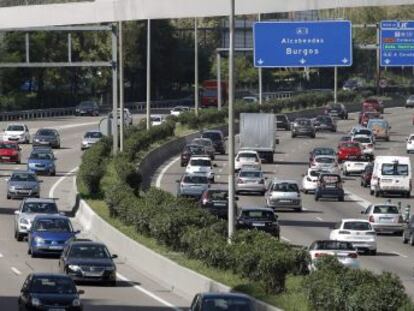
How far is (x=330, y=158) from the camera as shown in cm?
8344

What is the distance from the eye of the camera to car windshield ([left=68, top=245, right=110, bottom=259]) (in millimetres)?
41031

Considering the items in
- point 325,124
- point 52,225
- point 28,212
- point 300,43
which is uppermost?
point 300,43

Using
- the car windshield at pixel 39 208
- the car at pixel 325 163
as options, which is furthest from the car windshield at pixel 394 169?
the car windshield at pixel 39 208

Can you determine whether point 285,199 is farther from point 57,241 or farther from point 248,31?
point 248,31

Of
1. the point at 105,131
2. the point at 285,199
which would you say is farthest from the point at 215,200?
the point at 105,131

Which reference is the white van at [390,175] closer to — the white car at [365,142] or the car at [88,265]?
the white car at [365,142]

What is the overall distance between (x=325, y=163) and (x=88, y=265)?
43.1 m

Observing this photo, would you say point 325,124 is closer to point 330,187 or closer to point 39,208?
point 330,187

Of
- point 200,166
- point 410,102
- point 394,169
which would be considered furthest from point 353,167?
point 410,102

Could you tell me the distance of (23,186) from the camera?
66.6 m

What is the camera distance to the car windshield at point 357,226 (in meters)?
51.7

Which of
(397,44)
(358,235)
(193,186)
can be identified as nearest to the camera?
(358,235)

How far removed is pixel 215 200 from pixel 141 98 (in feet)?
324

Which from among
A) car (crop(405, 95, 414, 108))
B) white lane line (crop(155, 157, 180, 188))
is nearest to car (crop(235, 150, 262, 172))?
white lane line (crop(155, 157, 180, 188))
